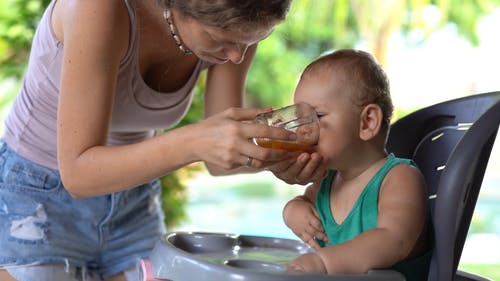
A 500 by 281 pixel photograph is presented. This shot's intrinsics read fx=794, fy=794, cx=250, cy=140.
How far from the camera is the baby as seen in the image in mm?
1300

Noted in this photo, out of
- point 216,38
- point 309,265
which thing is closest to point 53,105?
point 216,38

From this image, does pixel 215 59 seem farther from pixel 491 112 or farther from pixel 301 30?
pixel 301 30

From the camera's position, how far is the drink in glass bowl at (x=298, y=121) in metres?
1.38

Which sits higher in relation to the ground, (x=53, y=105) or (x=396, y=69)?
(x=53, y=105)

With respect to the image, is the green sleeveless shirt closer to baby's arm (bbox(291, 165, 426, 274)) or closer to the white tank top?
baby's arm (bbox(291, 165, 426, 274))

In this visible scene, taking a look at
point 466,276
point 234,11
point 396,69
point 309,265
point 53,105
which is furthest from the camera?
point 396,69

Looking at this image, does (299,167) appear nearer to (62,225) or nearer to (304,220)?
(304,220)

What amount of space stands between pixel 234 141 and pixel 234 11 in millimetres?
248

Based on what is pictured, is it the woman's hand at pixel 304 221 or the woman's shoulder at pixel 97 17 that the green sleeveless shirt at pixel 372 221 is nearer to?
the woman's hand at pixel 304 221

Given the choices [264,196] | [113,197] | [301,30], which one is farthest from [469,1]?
[113,197]

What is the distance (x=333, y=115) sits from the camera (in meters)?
1.44

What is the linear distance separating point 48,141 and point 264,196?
691 cm

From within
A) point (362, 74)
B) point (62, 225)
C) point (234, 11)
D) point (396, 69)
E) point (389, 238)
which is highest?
point (234, 11)

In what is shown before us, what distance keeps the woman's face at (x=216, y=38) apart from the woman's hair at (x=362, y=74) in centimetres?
12
